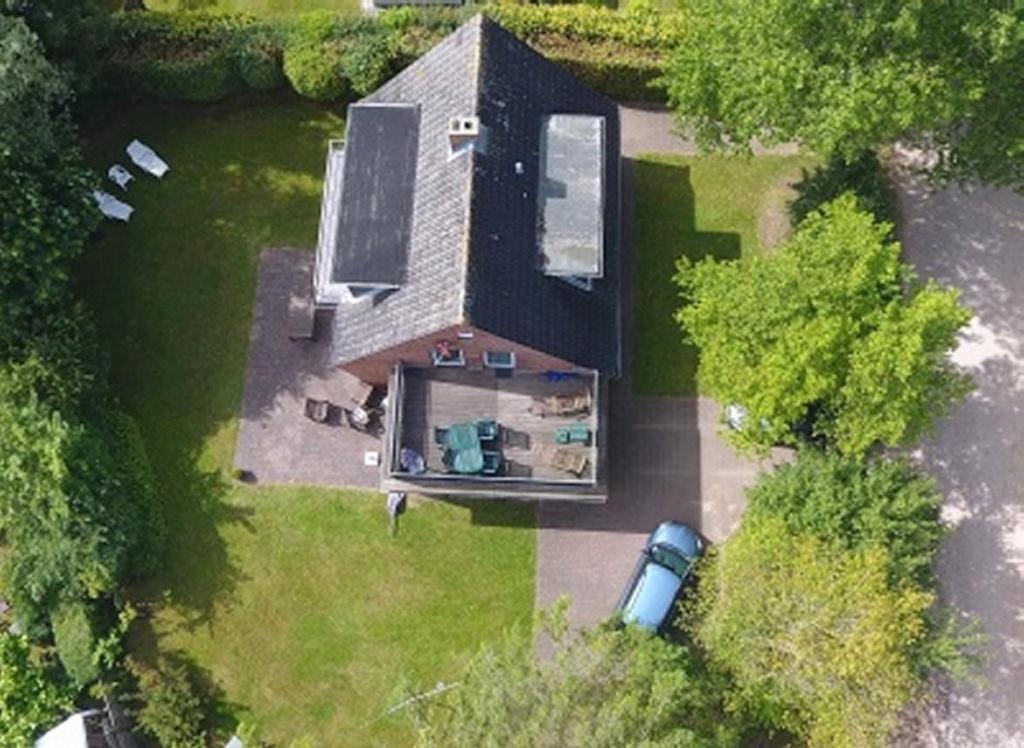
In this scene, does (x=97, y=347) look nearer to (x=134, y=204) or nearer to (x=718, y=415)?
(x=134, y=204)

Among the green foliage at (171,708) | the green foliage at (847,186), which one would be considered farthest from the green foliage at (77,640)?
Result: the green foliage at (847,186)

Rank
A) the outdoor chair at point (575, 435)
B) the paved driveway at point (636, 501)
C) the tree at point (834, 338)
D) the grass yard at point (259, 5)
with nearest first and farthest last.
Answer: the tree at point (834, 338) < the outdoor chair at point (575, 435) < the paved driveway at point (636, 501) < the grass yard at point (259, 5)

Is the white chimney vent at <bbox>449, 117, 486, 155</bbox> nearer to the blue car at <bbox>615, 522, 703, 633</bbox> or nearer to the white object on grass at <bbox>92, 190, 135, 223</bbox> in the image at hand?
the blue car at <bbox>615, 522, 703, 633</bbox>

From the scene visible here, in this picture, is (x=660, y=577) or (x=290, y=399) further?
(x=290, y=399)

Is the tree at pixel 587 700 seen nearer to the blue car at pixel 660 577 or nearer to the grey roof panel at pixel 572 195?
the blue car at pixel 660 577

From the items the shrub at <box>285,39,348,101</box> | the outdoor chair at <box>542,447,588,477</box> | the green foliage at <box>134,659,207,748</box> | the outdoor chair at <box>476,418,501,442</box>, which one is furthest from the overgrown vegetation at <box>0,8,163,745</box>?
the outdoor chair at <box>542,447,588,477</box>

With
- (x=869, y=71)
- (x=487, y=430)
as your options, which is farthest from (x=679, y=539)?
(x=869, y=71)

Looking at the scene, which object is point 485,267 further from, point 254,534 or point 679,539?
point 254,534
